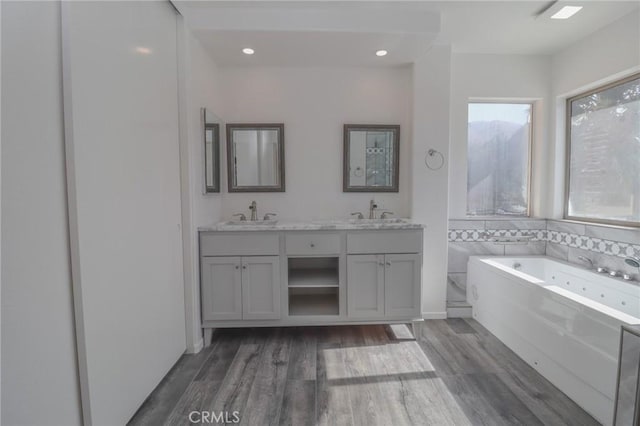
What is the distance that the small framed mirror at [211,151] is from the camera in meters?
2.33

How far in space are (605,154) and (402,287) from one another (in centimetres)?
209

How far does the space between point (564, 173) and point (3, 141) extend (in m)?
3.91

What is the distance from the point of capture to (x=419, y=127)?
105 inches

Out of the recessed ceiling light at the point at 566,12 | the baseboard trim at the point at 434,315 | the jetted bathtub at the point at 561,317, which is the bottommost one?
the baseboard trim at the point at 434,315

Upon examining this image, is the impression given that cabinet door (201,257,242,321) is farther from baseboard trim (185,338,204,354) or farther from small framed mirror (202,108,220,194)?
small framed mirror (202,108,220,194)

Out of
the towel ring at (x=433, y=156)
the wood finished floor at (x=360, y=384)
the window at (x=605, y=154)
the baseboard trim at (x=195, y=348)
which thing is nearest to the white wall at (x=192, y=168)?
the baseboard trim at (x=195, y=348)

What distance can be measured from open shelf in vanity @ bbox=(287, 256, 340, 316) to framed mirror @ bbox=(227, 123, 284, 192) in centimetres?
77

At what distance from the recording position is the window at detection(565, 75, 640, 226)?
2.30 m

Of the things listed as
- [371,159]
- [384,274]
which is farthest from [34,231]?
[371,159]

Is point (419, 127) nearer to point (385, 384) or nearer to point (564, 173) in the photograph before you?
point (564, 173)

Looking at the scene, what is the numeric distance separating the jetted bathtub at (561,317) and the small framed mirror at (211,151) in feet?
8.17

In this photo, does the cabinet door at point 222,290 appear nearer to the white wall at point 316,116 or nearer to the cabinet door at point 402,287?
the white wall at point 316,116

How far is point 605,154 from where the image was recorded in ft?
8.18

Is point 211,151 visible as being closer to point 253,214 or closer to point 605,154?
point 253,214
